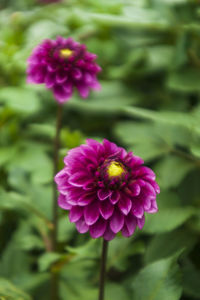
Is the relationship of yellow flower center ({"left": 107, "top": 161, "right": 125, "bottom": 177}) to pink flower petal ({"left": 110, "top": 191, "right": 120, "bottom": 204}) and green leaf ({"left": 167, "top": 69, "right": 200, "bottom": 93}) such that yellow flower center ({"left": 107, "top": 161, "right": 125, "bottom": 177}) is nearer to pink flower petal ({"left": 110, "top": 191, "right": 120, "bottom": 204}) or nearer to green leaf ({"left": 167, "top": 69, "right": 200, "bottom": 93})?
pink flower petal ({"left": 110, "top": 191, "right": 120, "bottom": 204})

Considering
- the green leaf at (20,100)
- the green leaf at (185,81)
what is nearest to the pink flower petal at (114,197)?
the green leaf at (20,100)

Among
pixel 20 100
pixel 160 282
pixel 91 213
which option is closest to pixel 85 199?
pixel 91 213

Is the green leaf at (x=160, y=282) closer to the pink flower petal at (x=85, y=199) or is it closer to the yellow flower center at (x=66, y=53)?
the pink flower petal at (x=85, y=199)

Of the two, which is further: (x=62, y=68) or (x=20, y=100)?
(x=20, y=100)

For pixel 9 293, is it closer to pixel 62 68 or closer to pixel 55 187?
pixel 55 187

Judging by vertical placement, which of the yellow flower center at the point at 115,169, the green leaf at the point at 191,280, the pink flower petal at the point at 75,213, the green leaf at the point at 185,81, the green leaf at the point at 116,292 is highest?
the yellow flower center at the point at 115,169

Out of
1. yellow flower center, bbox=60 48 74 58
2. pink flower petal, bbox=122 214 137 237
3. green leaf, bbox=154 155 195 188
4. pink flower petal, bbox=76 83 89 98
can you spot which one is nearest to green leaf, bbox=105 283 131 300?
green leaf, bbox=154 155 195 188

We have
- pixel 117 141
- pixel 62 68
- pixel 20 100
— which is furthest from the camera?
pixel 117 141
